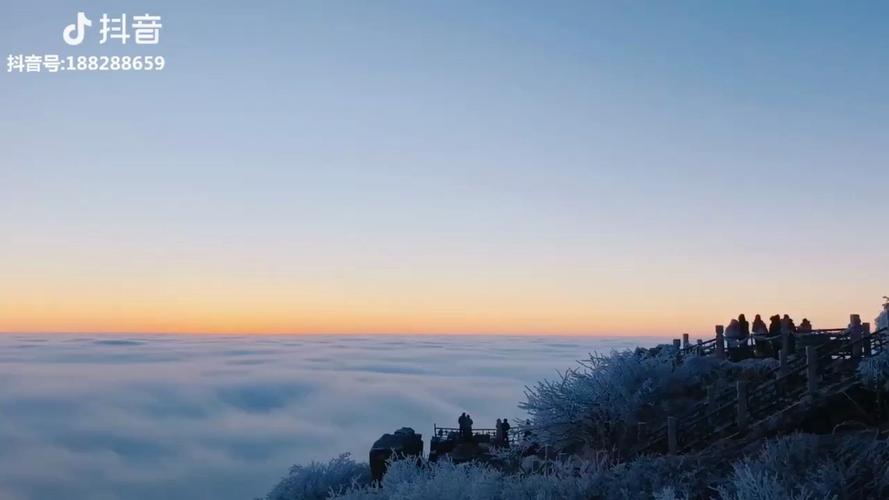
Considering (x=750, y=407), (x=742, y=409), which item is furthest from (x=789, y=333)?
(x=742, y=409)

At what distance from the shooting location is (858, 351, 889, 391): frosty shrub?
1708 centimetres

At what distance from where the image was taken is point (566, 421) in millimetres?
21734

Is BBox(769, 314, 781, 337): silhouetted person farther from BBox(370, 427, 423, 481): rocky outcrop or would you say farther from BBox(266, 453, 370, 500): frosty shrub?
BBox(266, 453, 370, 500): frosty shrub

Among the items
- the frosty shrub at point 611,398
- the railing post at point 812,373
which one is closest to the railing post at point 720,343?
the frosty shrub at point 611,398

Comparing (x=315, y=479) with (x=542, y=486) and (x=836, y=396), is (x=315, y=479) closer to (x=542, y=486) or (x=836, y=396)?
(x=542, y=486)

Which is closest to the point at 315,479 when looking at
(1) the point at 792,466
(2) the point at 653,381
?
(2) the point at 653,381

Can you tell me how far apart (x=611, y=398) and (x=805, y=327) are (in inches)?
378

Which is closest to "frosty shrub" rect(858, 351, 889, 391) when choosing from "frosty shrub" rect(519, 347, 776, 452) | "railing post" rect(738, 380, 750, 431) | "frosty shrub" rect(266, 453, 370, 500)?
"railing post" rect(738, 380, 750, 431)

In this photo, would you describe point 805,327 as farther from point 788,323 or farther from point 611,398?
point 611,398

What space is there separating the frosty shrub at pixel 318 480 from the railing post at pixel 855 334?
17.9 meters

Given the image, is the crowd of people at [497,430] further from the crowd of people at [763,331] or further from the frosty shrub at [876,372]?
the frosty shrub at [876,372]

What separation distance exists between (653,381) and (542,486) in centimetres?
1047

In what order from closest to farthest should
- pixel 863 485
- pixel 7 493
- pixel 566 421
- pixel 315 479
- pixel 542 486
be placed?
pixel 863 485 < pixel 542 486 < pixel 566 421 < pixel 315 479 < pixel 7 493

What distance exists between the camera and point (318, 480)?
1138 inches
